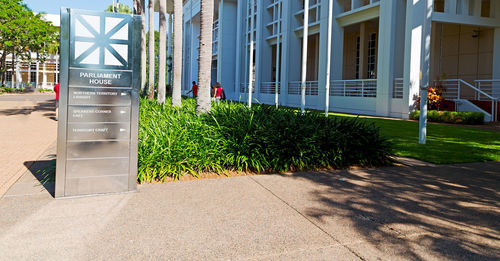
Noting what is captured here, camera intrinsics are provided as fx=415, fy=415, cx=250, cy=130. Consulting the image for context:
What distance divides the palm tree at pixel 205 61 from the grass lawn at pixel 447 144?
3865 mm

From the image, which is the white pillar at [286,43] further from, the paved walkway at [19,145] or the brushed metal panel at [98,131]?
the brushed metal panel at [98,131]

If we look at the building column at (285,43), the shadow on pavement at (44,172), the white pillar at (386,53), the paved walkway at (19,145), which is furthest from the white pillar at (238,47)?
the shadow on pavement at (44,172)

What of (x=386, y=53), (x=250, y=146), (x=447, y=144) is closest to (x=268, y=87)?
(x=386, y=53)

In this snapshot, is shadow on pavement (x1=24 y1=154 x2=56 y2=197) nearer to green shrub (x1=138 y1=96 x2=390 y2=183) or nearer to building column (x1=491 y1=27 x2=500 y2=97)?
green shrub (x1=138 y1=96 x2=390 y2=183)

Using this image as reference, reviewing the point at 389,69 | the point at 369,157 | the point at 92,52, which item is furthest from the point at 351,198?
the point at 389,69

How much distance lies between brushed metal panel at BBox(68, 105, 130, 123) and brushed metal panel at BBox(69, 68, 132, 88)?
0.31 m

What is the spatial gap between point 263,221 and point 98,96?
274 centimetres

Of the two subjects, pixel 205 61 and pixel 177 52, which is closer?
pixel 205 61

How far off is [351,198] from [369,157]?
101 inches

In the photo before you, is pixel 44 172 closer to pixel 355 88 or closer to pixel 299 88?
pixel 355 88

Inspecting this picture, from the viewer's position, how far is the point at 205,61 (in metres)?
9.84

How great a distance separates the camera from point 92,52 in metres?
5.37

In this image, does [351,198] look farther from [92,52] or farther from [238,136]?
[92,52]

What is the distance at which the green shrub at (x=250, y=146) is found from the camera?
6.69 meters
